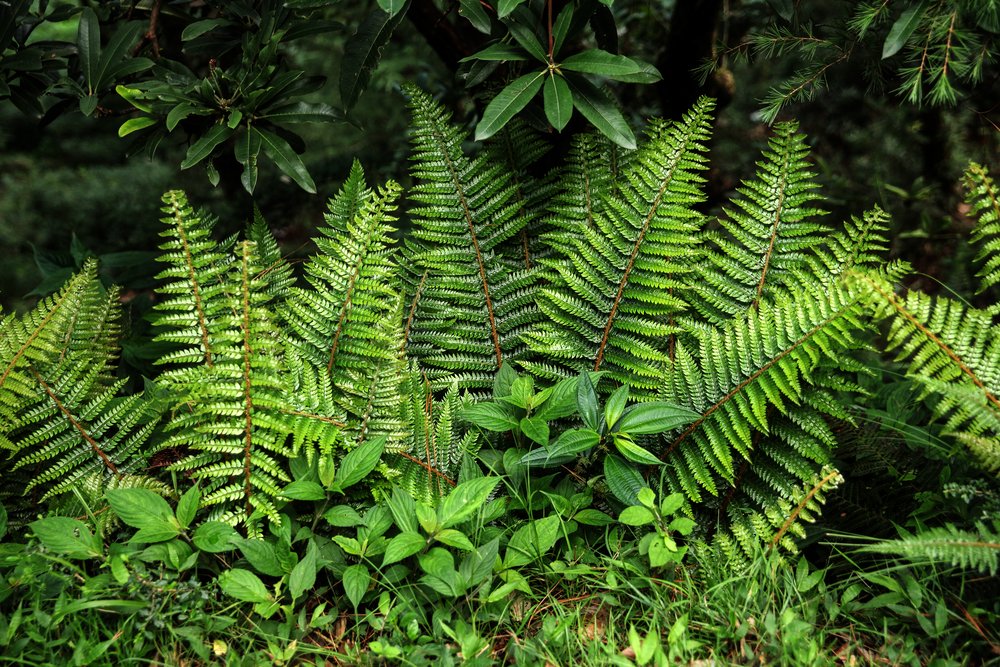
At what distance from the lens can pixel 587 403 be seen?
187 centimetres

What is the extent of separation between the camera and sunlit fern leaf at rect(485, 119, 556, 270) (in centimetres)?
248

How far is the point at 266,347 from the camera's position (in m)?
2.01

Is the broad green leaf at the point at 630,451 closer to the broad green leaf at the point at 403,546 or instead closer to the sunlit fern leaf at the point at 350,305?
the broad green leaf at the point at 403,546

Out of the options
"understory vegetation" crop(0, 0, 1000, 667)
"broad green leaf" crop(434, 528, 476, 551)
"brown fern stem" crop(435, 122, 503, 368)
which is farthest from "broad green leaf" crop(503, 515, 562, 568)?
"brown fern stem" crop(435, 122, 503, 368)

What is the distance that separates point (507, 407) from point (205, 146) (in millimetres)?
1239

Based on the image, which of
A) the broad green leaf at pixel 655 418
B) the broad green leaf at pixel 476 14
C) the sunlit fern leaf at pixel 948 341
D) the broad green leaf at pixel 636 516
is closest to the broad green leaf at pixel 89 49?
the broad green leaf at pixel 476 14

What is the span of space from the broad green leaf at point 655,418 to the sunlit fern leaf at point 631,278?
0.25 meters

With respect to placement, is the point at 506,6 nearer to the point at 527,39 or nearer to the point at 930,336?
the point at 527,39

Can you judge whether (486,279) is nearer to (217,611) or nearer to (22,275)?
(217,611)

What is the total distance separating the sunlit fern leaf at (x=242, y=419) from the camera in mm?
1842

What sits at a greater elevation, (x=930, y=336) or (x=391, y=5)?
(x=391, y=5)

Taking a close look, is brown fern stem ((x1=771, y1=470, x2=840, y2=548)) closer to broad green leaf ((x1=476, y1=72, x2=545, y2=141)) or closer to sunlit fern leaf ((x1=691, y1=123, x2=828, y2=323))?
sunlit fern leaf ((x1=691, y1=123, x2=828, y2=323))

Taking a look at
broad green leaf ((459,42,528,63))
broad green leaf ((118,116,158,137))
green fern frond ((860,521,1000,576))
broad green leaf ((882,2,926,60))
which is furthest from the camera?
broad green leaf ((118,116,158,137))

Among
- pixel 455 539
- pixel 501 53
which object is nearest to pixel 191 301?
pixel 455 539
